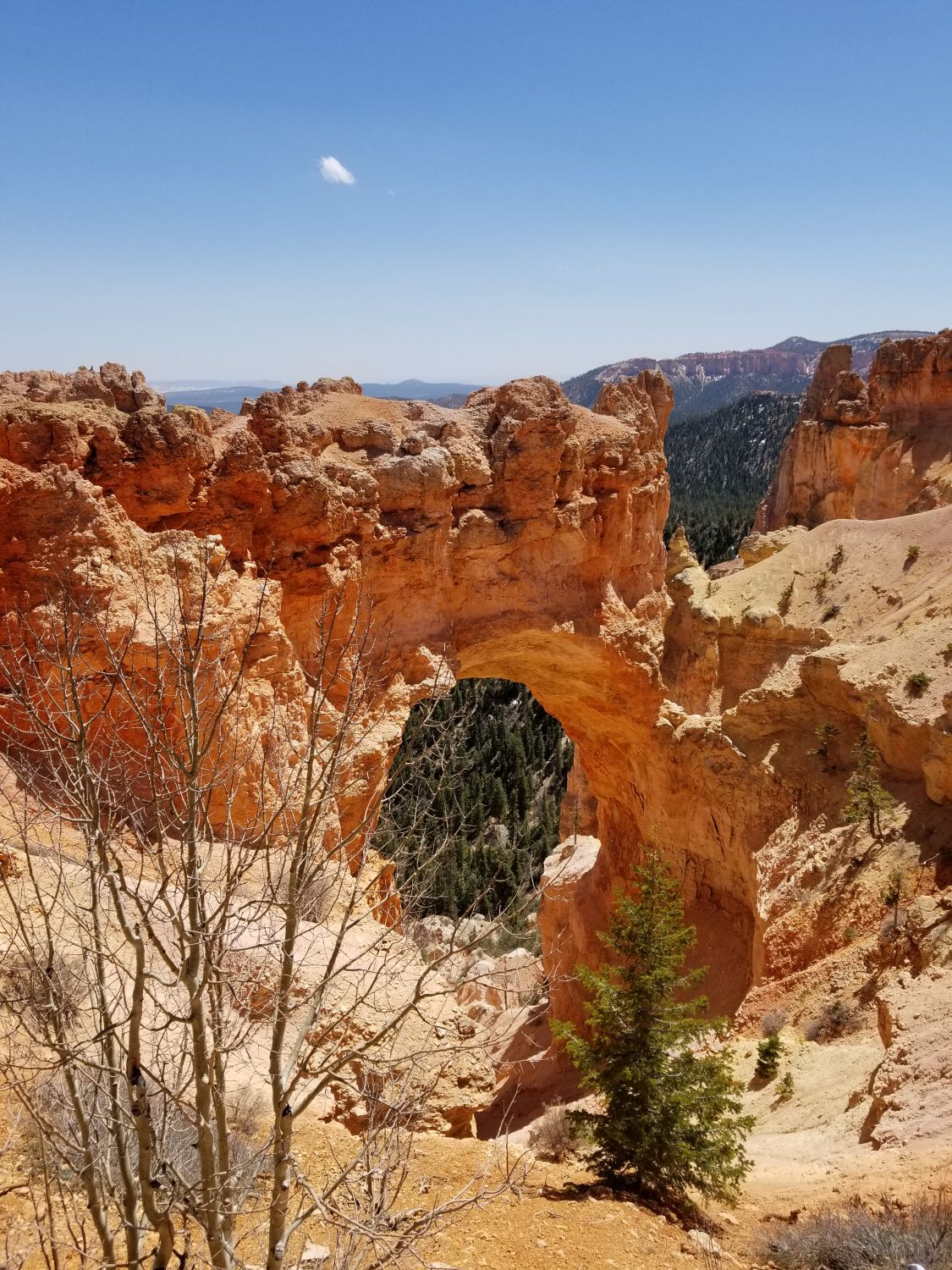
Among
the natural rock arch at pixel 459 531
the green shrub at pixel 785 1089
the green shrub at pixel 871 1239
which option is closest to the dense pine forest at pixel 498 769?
the natural rock arch at pixel 459 531

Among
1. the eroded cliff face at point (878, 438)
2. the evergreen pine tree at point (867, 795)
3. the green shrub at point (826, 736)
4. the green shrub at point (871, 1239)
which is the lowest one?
the green shrub at point (871, 1239)

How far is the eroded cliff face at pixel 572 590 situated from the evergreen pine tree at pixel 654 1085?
14.3 feet

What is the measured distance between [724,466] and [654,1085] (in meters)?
109

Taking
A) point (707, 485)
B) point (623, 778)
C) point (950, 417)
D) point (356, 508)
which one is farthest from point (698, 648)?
point (707, 485)

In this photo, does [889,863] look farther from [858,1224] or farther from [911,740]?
[858,1224]

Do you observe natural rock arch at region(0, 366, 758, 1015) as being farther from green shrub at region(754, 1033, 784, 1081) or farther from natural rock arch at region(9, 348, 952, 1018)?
green shrub at region(754, 1033, 784, 1081)

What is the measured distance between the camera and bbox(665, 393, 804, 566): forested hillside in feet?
253

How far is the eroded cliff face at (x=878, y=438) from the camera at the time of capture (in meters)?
40.3

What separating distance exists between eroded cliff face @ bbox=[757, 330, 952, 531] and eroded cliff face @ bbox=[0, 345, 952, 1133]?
19589mm

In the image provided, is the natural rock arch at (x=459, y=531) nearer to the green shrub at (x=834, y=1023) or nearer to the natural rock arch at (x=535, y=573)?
the natural rock arch at (x=535, y=573)

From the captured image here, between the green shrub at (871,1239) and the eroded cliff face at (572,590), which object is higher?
the eroded cliff face at (572,590)

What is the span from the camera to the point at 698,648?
21.0 meters

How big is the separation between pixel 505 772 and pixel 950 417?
29.1 meters

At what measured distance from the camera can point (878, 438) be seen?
135 ft
